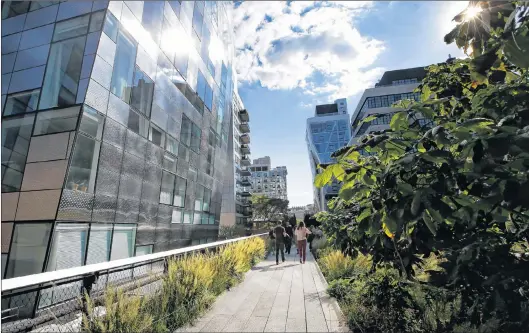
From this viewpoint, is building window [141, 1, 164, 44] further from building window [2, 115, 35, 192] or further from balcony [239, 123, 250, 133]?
balcony [239, 123, 250, 133]

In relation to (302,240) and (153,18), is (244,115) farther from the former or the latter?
(302,240)

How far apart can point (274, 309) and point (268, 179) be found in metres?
157

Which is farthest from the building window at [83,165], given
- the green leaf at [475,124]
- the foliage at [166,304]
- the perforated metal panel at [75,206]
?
the green leaf at [475,124]

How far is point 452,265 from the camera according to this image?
2037 millimetres

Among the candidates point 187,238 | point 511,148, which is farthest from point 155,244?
point 511,148

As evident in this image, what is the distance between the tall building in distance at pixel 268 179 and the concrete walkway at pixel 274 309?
148342 mm

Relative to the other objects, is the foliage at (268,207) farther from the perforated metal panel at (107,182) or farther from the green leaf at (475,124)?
the green leaf at (475,124)

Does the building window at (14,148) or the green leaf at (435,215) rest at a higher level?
the building window at (14,148)

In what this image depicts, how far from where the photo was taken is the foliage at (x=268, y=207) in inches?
3273

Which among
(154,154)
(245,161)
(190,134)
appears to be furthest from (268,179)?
(154,154)

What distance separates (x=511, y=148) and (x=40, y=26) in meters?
16.0

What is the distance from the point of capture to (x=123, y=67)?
11.8 m

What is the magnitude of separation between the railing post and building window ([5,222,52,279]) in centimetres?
622

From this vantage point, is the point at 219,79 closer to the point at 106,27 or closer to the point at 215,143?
the point at 215,143
